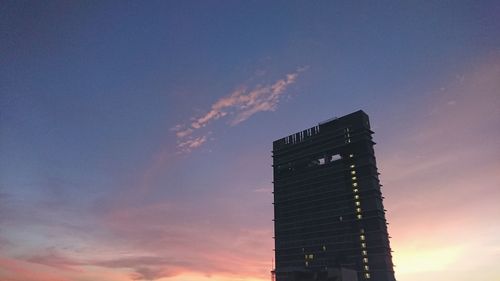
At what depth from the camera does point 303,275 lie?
134875mm

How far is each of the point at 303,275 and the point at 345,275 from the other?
49.9 ft

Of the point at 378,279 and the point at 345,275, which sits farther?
the point at 378,279

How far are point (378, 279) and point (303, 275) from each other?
84328mm

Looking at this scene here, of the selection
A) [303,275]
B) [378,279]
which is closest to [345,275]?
[303,275]

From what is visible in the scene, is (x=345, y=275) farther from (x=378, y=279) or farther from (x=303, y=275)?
(x=378, y=279)

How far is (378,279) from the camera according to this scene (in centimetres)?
19925

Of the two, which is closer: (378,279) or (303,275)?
(303,275)

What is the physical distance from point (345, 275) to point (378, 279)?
7568cm

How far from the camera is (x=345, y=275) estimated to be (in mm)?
135875
